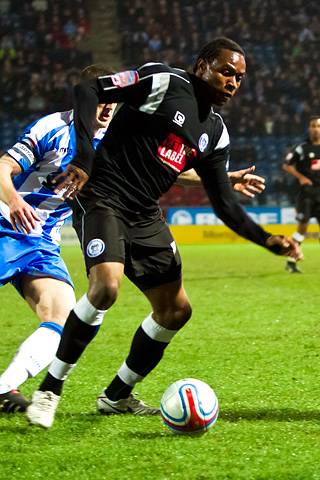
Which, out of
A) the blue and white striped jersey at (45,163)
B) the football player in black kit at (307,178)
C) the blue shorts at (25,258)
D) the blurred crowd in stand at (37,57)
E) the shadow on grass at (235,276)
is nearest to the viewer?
the blue and white striped jersey at (45,163)

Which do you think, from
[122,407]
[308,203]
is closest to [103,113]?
[122,407]

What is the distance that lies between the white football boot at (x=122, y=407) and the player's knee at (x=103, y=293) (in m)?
0.80

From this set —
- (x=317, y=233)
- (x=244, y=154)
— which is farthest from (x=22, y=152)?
(x=244, y=154)

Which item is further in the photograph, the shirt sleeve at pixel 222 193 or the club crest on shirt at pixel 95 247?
the shirt sleeve at pixel 222 193

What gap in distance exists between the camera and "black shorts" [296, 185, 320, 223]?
46.5 feet

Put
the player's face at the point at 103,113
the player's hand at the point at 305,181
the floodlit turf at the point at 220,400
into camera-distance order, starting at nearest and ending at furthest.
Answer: the floodlit turf at the point at 220,400 < the player's face at the point at 103,113 < the player's hand at the point at 305,181

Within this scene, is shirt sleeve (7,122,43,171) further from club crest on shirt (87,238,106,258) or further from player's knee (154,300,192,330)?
player's knee (154,300,192,330)

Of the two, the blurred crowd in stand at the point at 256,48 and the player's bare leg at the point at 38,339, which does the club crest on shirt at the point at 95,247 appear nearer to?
the player's bare leg at the point at 38,339

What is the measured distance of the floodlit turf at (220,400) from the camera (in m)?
3.66

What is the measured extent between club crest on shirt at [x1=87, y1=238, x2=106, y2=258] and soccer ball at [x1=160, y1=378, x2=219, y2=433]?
2.49 feet

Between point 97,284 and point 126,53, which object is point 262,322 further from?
point 126,53

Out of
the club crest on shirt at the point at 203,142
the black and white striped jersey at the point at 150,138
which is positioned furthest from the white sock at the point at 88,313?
the club crest on shirt at the point at 203,142

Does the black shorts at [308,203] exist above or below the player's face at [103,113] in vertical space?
below

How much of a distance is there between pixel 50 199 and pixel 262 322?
159 inches
